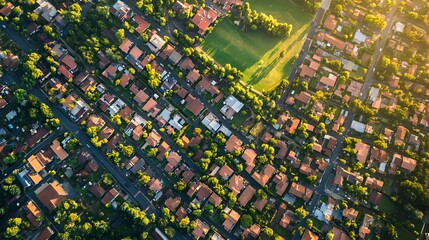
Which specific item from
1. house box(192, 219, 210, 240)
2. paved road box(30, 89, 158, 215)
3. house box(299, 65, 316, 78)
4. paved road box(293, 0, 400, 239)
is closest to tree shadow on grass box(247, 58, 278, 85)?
house box(299, 65, 316, 78)

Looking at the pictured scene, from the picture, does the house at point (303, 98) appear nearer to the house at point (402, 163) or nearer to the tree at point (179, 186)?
the house at point (402, 163)

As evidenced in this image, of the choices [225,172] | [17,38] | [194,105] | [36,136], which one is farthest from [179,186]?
[17,38]

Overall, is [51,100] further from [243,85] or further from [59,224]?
[243,85]

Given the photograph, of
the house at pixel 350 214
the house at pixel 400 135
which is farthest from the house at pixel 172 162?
the house at pixel 400 135

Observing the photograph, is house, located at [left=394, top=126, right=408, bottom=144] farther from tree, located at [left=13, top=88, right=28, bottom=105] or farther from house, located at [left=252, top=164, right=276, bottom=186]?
tree, located at [left=13, top=88, right=28, bottom=105]

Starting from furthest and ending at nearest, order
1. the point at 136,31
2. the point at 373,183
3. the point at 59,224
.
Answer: the point at 136,31 → the point at 373,183 → the point at 59,224

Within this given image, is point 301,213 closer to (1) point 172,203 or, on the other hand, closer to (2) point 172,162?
(1) point 172,203

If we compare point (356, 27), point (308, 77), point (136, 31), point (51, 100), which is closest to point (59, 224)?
point (51, 100)

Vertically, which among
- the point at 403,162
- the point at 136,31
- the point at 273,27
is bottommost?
the point at 403,162
